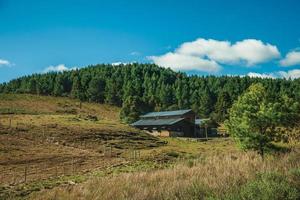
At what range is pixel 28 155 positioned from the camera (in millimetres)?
48656

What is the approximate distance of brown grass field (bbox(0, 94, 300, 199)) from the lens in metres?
10.3

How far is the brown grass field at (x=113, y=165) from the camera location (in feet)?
33.8

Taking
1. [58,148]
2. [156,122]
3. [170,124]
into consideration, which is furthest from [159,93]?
[58,148]

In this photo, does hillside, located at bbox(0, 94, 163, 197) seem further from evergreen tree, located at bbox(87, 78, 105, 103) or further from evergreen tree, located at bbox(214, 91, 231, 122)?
evergreen tree, located at bbox(87, 78, 105, 103)

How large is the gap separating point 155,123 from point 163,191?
88.6m

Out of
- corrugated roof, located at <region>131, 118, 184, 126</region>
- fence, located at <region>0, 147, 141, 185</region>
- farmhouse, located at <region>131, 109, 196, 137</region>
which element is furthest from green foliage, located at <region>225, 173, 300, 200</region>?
corrugated roof, located at <region>131, 118, 184, 126</region>

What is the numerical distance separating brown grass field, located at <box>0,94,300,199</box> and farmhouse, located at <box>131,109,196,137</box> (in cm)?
1584

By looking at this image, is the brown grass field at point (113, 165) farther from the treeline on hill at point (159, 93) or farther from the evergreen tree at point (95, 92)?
the evergreen tree at point (95, 92)

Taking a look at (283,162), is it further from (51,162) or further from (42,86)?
(42,86)

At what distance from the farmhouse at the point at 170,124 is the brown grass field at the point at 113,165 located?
15.8 m

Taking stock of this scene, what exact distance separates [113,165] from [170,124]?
51.9m

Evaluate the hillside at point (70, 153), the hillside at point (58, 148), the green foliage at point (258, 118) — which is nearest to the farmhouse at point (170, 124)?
the hillside at point (70, 153)

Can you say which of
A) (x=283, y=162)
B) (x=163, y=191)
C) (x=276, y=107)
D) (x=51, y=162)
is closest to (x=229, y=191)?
(x=163, y=191)

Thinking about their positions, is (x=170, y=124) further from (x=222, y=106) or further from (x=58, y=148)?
(x=58, y=148)
